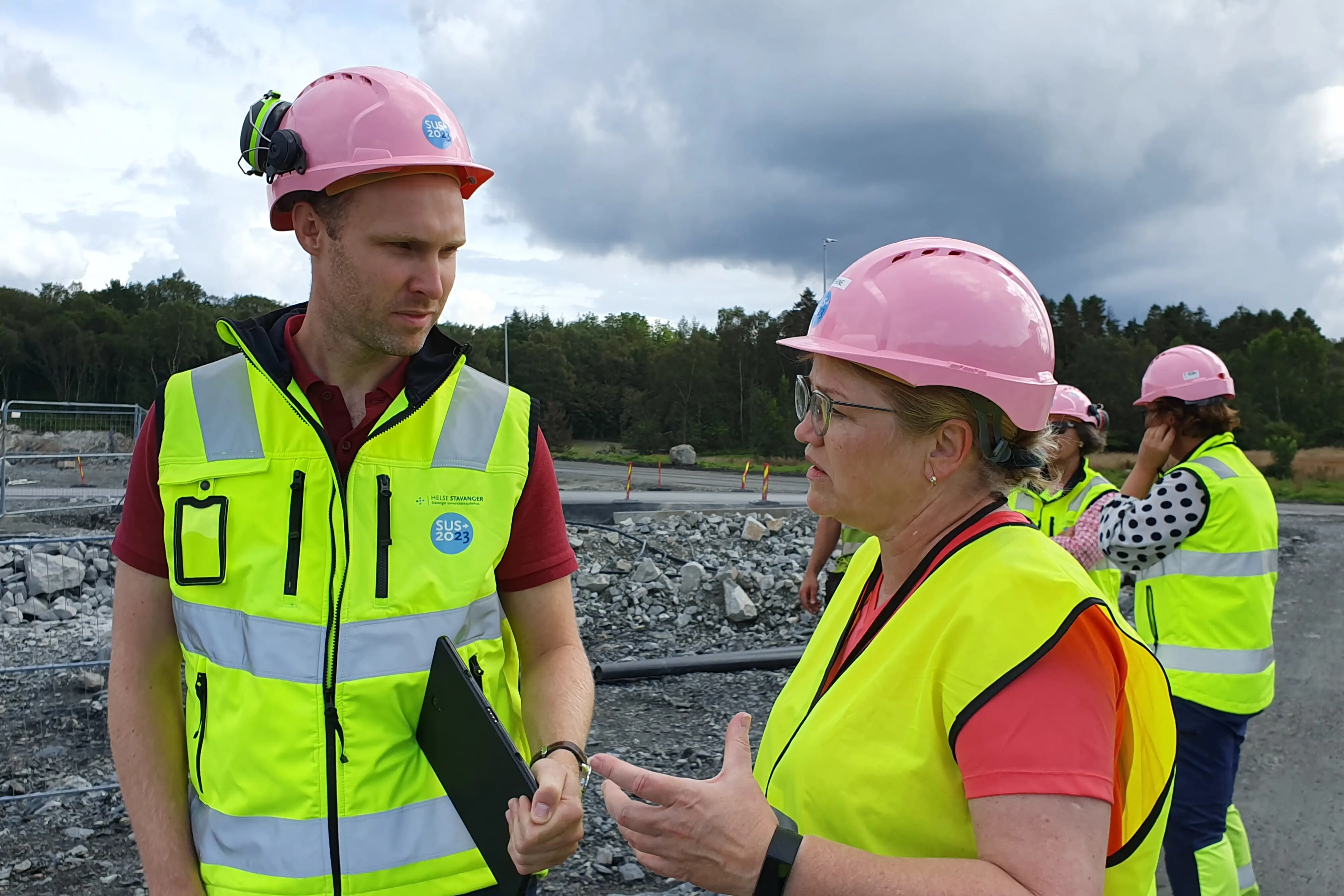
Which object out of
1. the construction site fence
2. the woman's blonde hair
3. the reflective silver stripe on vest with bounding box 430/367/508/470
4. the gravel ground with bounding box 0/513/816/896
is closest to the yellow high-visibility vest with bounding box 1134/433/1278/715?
the gravel ground with bounding box 0/513/816/896

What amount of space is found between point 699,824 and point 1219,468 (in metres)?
3.34

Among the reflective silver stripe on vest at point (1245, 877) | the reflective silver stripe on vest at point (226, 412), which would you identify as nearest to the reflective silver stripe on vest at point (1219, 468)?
the reflective silver stripe on vest at point (1245, 877)

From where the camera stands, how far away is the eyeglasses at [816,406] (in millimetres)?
1744

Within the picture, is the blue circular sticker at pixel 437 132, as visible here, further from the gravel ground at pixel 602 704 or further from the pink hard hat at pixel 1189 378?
the gravel ground at pixel 602 704

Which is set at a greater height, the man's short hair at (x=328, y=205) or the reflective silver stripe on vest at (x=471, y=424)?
the man's short hair at (x=328, y=205)

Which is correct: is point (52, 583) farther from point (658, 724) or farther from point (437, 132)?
point (437, 132)

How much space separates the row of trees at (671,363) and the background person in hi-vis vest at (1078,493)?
1261 inches

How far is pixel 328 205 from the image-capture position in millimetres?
1995

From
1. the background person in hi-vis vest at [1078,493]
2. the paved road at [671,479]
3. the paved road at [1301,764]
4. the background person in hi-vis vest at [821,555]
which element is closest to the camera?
the background person in hi-vis vest at [1078,493]

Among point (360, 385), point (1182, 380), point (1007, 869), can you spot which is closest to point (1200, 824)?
point (1182, 380)

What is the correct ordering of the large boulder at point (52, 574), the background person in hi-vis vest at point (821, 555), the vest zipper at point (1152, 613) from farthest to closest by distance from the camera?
1. the large boulder at point (52, 574)
2. the background person in hi-vis vest at point (821, 555)
3. the vest zipper at point (1152, 613)

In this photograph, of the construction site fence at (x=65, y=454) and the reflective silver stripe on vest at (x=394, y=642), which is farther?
the construction site fence at (x=65, y=454)

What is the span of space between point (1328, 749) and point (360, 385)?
23.9ft

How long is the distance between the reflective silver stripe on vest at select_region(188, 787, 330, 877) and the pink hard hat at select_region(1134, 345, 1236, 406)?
144 inches
